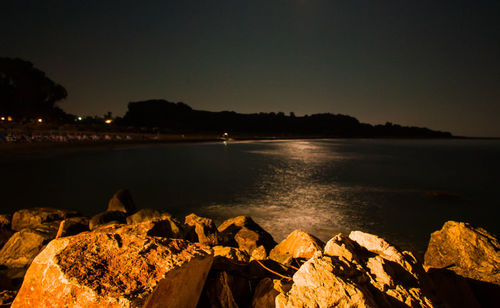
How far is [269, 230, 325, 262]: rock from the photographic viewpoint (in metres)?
4.01

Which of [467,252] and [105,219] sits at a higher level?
[467,252]

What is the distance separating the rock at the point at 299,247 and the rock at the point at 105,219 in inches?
160

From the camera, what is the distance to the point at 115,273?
7.64 feet

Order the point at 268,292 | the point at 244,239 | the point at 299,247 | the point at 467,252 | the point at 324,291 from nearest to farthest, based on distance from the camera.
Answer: the point at 324,291
the point at 268,292
the point at 299,247
the point at 467,252
the point at 244,239

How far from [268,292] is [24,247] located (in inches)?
205

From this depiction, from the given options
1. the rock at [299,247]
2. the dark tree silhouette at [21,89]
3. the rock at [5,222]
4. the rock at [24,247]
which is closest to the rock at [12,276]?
the rock at [24,247]

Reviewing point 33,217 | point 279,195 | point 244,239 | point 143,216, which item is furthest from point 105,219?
point 279,195

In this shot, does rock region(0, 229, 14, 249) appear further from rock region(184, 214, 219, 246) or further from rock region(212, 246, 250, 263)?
rock region(212, 246, 250, 263)

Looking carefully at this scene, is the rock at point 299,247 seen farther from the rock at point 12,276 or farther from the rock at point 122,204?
the rock at point 122,204

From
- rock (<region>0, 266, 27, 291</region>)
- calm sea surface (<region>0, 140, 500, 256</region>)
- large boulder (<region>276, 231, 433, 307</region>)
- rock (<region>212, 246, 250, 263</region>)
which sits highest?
large boulder (<region>276, 231, 433, 307</region>)

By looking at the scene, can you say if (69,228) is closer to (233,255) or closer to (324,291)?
(233,255)

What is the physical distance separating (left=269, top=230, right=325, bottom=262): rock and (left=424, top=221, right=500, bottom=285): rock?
1.99m

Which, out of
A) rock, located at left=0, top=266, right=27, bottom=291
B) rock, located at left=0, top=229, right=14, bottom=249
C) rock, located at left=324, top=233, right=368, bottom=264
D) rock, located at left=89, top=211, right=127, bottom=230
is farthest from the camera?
rock, located at left=0, top=229, right=14, bottom=249

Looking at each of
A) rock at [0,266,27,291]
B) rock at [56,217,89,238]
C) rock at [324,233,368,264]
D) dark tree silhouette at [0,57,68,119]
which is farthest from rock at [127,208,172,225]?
dark tree silhouette at [0,57,68,119]
